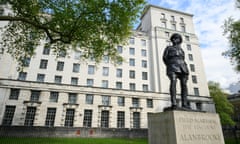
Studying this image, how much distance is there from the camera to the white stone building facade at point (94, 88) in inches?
1013

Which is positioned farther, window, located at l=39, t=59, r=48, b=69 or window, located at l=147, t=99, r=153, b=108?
window, located at l=147, t=99, r=153, b=108

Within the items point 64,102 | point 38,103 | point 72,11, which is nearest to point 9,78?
point 38,103

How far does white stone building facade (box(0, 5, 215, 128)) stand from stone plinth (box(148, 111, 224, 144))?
1816 cm

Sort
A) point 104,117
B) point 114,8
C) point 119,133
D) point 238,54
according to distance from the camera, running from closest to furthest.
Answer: point 114,8, point 238,54, point 119,133, point 104,117

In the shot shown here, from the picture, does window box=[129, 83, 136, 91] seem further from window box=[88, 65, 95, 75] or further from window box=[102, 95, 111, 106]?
window box=[88, 65, 95, 75]

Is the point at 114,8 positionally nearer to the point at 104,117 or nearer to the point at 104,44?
the point at 104,44

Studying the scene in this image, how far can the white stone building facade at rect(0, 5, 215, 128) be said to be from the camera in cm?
2573

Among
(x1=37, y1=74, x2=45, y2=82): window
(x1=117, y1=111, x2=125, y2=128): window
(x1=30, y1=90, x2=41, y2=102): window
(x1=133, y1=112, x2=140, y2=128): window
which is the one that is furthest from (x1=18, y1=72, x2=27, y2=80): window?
(x1=133, y1=112, x2=140, y2=128): window

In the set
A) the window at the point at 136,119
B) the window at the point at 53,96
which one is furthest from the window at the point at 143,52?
the window at the point at 53,96

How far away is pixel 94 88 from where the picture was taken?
29531 mm

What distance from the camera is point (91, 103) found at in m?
28.7

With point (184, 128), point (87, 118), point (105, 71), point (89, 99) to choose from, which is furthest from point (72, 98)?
point (184, 128)

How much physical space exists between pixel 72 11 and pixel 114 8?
3.92 m

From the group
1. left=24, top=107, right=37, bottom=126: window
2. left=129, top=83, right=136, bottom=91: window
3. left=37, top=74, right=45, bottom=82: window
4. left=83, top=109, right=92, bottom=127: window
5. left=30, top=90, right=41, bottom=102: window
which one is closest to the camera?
left=24, top=107, right=37, bottom=126: window
